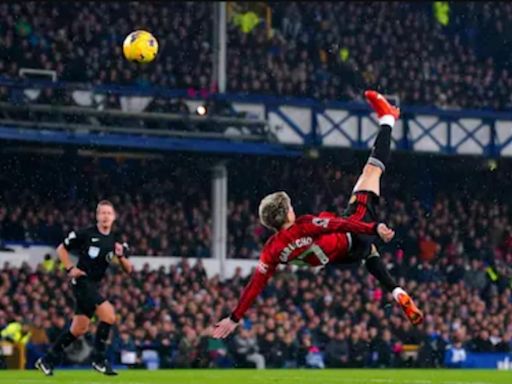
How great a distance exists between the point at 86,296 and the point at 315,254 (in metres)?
4.70

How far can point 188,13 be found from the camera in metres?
36.4

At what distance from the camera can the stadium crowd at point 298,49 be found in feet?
110

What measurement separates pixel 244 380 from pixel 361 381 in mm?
1493

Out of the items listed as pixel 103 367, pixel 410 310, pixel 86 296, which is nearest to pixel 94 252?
pixel 86 296

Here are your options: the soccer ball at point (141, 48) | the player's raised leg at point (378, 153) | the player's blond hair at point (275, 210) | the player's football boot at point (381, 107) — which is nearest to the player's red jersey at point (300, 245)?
the player's blond hair at point (275, 210)

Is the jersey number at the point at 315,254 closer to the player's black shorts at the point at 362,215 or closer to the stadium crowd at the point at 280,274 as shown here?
the player's black shorts at the point at 362,215

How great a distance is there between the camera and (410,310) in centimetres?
1527

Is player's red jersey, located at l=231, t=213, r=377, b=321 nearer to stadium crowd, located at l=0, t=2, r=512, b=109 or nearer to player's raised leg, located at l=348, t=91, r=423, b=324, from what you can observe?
player's raised leg, located at l=348, t=91, r=423, b=324

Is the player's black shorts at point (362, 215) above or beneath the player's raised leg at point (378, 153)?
beneath

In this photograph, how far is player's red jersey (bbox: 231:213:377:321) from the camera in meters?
14.7

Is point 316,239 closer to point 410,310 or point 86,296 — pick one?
point 410,310

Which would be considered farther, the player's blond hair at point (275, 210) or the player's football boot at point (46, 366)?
the player's football boot at point (46, 366)

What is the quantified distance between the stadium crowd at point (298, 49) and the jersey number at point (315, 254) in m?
18.3

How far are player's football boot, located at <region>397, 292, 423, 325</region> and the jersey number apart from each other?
0.88 metres
